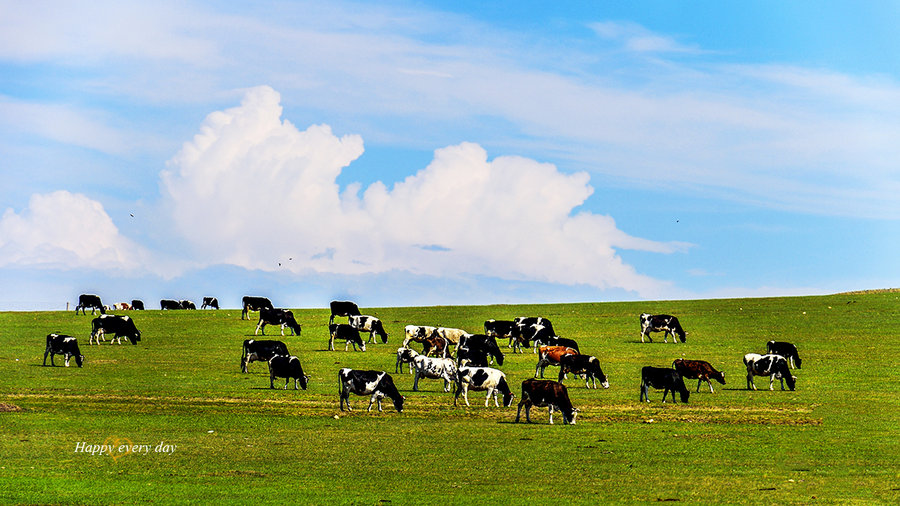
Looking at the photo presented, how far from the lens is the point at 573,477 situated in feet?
69.1

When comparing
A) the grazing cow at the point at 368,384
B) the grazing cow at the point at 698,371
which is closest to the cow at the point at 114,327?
the grazing cow at the point at 368,384

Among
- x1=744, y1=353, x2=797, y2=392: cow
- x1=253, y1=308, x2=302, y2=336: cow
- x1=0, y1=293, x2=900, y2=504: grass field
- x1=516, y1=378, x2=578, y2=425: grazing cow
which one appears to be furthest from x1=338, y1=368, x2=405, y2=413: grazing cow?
x1=253, y1=308, x2=302, y2=336: cow

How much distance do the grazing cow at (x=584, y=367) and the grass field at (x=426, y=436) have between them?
0.85m

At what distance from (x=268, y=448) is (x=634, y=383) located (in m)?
18.2

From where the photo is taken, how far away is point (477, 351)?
41219 millimetres

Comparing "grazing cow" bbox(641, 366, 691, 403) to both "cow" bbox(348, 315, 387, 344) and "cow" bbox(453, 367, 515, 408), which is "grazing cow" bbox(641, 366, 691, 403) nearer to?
"cow" bbox(453, 367, 515, 408)

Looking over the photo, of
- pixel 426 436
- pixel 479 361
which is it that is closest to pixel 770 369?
pixel 479 361

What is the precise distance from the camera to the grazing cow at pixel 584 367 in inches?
1483

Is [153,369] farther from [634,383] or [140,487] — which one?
[140,487]

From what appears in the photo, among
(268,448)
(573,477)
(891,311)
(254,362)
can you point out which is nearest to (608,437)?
(573,477)

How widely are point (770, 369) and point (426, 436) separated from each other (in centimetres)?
1733

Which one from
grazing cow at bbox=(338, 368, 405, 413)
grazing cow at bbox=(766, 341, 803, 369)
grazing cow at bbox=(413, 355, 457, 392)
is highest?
grazing cow at bbox=(766, 341, 803, 369)

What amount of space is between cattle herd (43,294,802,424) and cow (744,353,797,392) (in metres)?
0.04

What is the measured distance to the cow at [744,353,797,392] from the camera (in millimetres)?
37656
